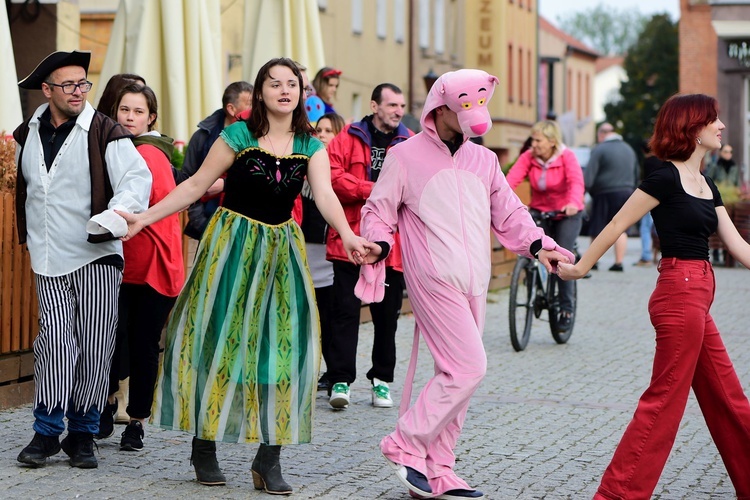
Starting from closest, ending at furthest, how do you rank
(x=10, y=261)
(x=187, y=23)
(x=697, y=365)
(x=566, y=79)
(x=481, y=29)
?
(x=697, y=365) < (x=10, y=261) < (x=187, y=23) < (x=481, y=29) < (x=566, y=79)

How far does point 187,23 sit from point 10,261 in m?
4.44

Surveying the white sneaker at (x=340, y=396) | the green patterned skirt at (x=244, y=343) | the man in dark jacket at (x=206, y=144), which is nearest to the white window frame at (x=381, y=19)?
the man in dark jacket at (x=206, y=144)

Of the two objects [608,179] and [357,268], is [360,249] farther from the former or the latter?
[608,179]

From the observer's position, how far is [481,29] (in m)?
56.9

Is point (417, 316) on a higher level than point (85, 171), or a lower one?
lower

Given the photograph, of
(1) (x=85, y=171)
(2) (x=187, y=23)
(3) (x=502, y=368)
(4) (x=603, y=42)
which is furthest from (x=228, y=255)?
(4) (x=603, y=42)

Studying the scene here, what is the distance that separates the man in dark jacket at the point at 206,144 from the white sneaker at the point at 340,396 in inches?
50.6

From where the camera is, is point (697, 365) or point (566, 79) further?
point (566, 79)

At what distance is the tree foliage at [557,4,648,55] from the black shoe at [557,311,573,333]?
11485cm

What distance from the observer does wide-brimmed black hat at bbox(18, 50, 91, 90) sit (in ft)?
23.5

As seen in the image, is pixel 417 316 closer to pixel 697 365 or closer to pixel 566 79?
pixel 697 365

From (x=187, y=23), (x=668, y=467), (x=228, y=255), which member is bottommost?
(x=668, y=467)

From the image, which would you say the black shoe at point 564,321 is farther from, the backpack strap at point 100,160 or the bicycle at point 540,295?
the backpack strap at point 100,160

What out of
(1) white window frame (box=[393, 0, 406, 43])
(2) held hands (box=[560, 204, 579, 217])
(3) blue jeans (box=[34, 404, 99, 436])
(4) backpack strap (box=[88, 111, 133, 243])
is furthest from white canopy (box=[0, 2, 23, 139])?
Result: (1) white window frame (box=[393, 0, 406, 43])
